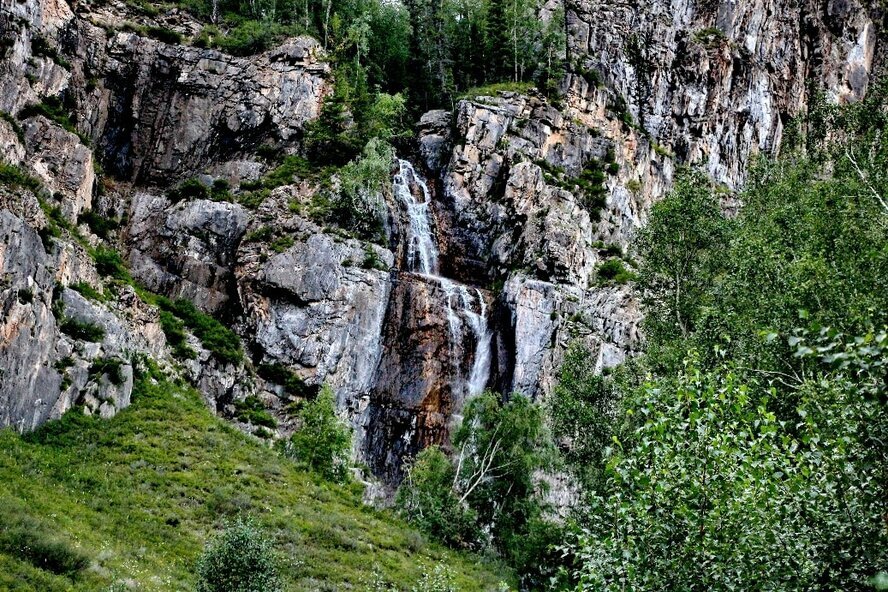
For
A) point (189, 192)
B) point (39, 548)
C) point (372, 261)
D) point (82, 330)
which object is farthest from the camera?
point (189, 192)

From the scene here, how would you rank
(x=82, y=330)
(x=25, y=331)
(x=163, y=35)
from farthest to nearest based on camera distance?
(x=163, y=35)
(x=82, y=330)
(x=25, y=331)

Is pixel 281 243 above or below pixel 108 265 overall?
above

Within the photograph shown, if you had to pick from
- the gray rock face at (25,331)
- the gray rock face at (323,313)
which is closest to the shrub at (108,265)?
the gray rock face at (25,331)

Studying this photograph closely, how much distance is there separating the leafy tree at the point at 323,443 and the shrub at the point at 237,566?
53.1 feet

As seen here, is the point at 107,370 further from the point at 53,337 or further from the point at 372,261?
the point at 372,261

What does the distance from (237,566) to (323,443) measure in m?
18.2

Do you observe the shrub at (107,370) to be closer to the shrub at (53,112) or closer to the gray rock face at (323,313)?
the gray rock face at (323,313)

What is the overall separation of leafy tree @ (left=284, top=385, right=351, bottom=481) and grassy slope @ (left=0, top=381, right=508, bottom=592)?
2.43 meters

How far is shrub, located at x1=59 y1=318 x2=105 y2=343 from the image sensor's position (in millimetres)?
31656

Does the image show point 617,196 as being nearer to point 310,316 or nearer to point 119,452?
point 310,316

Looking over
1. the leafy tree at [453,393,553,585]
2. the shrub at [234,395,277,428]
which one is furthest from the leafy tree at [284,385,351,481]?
the leafy tree at [453,393,553,585]

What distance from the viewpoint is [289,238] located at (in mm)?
47469

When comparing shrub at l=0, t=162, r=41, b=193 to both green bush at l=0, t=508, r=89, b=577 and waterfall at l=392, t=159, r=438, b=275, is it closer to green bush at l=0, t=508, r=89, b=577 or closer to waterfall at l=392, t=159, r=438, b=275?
green bush at l=0, t=508, r=89, b=577

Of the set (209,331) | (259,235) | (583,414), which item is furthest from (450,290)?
(583,414)
